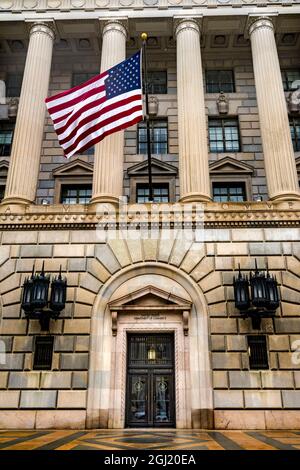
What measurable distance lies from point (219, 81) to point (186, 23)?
429cm

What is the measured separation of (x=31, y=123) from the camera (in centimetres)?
1908

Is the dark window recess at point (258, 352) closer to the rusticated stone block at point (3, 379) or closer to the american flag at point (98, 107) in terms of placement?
the rusticated stone block at point (3, 379)

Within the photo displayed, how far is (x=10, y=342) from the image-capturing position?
15.0 metres

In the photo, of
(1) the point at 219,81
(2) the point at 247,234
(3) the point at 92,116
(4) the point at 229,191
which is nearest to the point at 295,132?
(4) the point at 229,191

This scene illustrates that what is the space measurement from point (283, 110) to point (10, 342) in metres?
15.9

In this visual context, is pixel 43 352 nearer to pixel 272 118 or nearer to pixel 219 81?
pixel 272 118

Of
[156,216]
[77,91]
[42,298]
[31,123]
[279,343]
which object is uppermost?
[31,123]

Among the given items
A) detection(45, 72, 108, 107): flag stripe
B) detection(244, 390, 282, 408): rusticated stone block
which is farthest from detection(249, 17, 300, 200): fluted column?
detection(45, 72, 108, 107): flag stripe

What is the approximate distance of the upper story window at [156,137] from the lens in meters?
23.0

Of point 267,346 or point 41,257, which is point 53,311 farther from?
point 267,346

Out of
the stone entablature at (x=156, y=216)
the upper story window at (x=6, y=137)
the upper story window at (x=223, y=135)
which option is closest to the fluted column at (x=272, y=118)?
the stone entablature at (x=156, y=216)

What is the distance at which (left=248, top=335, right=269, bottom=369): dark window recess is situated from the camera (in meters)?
14.5

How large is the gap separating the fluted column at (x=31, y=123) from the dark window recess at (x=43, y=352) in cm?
604

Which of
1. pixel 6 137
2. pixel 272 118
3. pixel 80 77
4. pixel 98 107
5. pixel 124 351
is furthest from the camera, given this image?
pixel 80 77
